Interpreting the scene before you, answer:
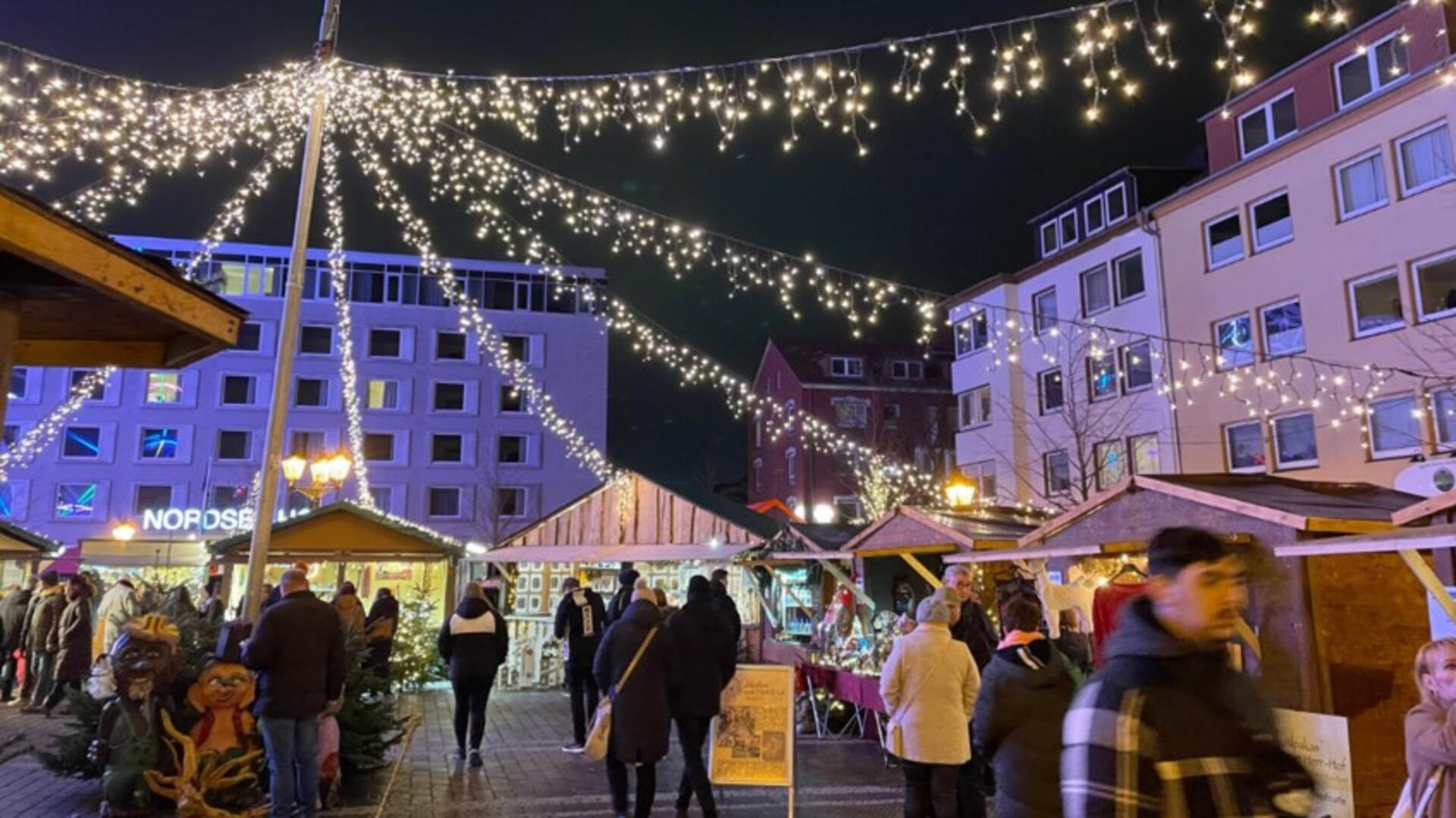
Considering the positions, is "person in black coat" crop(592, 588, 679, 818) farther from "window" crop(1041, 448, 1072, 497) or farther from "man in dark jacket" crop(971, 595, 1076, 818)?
"window" crop(1041, 448, 1072, 497)

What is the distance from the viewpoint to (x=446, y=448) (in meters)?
42.6

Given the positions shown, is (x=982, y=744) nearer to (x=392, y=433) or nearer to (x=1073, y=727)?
(x=1073, y=727)

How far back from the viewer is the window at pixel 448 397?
42844mm

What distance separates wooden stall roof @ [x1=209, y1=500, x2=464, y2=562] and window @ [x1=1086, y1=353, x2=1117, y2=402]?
1799 centimetres

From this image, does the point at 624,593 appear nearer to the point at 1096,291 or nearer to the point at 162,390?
the point at 1096,291

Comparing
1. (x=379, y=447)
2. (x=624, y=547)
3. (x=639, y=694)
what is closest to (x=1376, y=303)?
(x=624, y=547)

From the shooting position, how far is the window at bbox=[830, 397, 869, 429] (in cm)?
4325

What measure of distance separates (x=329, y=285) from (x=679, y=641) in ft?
130

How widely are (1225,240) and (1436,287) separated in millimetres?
5395

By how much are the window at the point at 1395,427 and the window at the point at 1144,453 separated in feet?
16.9

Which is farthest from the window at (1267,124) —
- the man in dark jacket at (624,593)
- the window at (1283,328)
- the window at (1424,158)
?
the man in dark jacket at (624,593)

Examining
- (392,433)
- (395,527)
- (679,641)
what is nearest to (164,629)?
(679,641)

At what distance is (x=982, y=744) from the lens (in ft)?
14.4

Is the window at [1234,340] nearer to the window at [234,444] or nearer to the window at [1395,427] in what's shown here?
the window at [1395,427]
